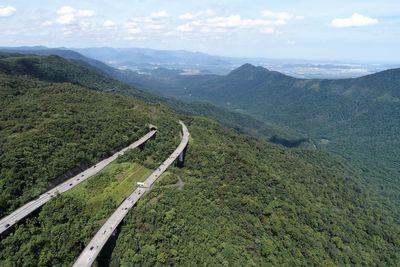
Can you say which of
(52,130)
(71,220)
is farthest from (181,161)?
(71,220)

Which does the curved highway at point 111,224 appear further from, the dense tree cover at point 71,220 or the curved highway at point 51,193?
the curved highway at point 51,193

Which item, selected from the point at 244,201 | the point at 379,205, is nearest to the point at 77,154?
the point at 244,201

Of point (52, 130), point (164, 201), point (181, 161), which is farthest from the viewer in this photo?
point (181, 161)

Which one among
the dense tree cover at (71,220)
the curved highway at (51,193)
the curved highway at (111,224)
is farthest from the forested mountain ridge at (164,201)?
the curved highway at (51,193)

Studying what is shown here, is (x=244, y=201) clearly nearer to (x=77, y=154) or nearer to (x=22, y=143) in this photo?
(x=77, y=154)

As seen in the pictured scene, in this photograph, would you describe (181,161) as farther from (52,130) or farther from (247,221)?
(52,130)
